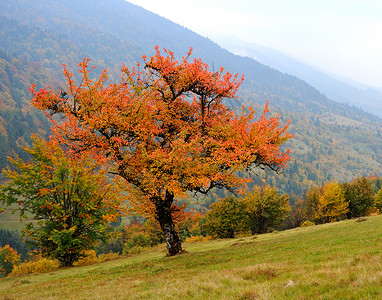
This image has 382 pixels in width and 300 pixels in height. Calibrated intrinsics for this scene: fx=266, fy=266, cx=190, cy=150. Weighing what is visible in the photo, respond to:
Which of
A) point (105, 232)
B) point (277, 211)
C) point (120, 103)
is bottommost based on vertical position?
point (277, 211)

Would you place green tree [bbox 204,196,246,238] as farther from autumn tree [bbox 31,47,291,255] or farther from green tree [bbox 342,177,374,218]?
autumn tree [bbox 31,47,291,255]

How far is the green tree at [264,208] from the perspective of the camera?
82.1 m

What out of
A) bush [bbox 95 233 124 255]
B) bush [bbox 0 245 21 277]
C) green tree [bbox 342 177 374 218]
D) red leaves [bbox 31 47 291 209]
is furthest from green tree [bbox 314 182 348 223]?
bush [bbox 0 245 21 277]

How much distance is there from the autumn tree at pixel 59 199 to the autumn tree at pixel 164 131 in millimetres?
10898

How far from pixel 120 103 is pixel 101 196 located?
1612 centimetres

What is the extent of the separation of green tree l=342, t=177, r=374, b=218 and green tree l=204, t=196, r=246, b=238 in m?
38.1

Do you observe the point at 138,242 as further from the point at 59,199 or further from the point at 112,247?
the point at 59,199

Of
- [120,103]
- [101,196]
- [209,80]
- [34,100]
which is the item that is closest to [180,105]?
[209,80]

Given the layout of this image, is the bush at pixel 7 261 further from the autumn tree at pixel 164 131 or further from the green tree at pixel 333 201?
the green tree at pixel 333 201

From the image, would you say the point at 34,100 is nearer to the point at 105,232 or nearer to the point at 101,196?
the point at 101,196

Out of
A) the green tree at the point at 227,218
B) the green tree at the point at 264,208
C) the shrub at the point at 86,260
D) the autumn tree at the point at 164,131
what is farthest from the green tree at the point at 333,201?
the autumn tree at the point at 164,131

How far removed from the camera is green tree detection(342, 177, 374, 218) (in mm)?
87875

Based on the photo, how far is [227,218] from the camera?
258ft

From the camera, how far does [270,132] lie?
2347 cm
